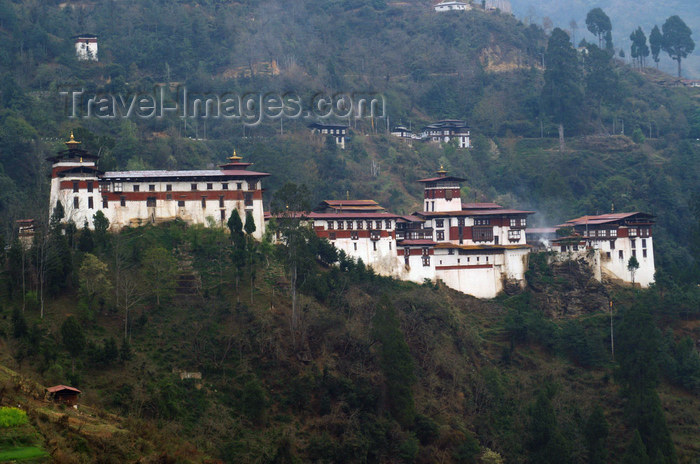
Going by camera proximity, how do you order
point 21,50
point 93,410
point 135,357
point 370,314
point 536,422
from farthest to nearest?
point 21,50 < point 370,314 < point 536,422 < point 135,357 < point 93,410

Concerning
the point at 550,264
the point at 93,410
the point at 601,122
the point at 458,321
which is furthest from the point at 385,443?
the point at 601,122

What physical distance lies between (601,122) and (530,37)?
88.2ft

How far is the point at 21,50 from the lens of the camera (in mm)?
123812

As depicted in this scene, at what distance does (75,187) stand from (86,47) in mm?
55361

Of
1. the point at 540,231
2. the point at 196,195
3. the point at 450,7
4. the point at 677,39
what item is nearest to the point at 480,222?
the point at 540,231

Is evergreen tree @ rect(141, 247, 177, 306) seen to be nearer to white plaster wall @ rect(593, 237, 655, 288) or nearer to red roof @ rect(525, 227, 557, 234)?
red roof @ rect(525, 227, 557, 234)

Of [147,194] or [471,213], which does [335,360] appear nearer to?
[147,194]

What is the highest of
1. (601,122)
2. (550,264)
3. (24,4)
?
(24,4)

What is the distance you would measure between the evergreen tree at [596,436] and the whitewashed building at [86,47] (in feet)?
266

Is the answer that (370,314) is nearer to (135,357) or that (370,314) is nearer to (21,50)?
(135,357)

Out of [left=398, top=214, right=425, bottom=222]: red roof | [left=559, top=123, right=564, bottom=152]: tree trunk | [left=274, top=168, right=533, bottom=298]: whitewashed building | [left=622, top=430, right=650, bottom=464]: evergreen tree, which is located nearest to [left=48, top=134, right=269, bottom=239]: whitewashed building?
[left=274, top=168, right=533, bottom=298]: whitewashed building

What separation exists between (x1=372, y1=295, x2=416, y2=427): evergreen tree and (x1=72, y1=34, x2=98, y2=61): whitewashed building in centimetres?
6985

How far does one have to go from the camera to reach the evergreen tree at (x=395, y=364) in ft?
224

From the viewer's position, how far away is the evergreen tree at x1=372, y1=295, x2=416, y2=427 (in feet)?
224
